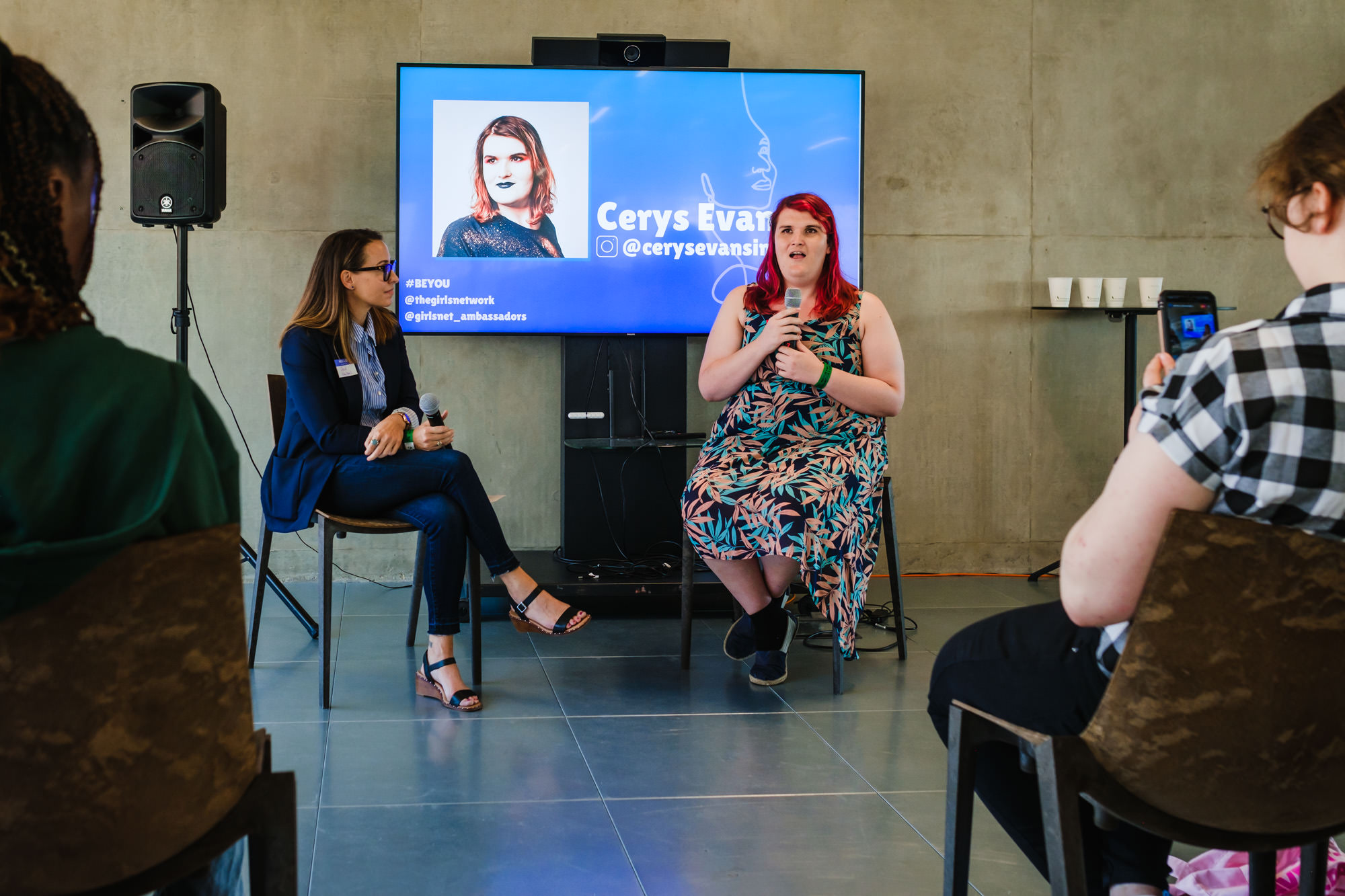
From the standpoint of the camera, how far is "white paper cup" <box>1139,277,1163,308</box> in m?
4.38

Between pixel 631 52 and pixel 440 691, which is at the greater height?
pixel 631 52

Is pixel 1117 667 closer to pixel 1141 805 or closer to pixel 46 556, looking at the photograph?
pixel 1141 805

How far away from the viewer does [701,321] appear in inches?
159

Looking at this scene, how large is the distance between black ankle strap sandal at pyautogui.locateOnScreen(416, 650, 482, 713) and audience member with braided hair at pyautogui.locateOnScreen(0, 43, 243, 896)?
184 cm

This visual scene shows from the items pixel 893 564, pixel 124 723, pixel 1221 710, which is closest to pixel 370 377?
pixel 893 564

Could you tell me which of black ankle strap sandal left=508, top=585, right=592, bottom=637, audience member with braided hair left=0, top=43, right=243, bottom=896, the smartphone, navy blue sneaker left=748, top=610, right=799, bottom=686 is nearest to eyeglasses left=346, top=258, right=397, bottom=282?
black ankle strap sandal left=508, top=585, right=592, bottom=637

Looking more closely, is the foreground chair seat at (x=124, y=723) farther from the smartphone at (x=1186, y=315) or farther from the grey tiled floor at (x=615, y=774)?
the smartphone at (x=1186, y=315)

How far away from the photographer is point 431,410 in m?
2.92

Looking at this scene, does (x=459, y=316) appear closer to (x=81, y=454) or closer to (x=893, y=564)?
(x=893, y=564)

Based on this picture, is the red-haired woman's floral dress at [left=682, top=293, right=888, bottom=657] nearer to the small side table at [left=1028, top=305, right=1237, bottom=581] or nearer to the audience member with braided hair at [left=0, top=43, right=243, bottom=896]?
the small side table at [left=1028, top=305, right=1237, bottom=581]

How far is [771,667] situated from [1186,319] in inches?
81.0

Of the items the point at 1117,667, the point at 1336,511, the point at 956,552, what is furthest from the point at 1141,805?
the point at 956,552

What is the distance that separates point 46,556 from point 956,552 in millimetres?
4150

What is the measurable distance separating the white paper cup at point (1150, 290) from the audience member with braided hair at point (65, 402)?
4.20 meters
